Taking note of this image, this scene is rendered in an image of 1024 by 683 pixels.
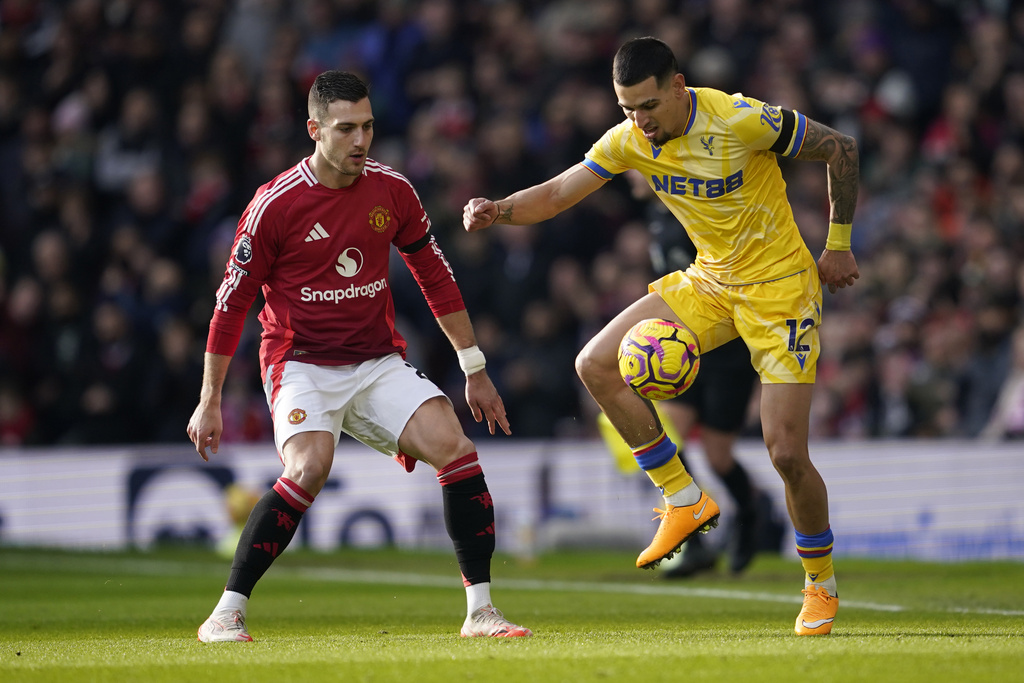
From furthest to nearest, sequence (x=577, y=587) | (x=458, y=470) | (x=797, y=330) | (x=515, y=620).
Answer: (x=577, y=587) < (x=515, y=620) < (x=797, y=330) < (x=458, y=470)

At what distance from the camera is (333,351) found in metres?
6.16

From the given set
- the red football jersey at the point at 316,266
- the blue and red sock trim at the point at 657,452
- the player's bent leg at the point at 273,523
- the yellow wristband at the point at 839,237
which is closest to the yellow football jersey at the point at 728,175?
the yellow wristband at the point at 839,237

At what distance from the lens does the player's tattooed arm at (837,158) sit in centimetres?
617

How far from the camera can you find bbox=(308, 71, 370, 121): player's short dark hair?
19.5 feet

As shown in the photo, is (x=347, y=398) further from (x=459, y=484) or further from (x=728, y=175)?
(x=728, y=175)

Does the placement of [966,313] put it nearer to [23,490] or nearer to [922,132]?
[922,132]

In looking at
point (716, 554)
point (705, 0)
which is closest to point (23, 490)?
point (716, 554)

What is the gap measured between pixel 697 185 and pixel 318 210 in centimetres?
177

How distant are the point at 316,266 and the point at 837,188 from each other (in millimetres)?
2474

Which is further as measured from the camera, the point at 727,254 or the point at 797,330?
the point at 727,254

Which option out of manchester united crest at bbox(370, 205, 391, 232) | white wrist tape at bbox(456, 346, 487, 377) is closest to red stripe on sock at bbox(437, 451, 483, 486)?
white wrist tape at bbox(456, 346, 487, 377)

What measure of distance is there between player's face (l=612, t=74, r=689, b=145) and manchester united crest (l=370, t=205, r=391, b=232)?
3.95ft

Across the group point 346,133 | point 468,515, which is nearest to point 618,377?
point 468,515

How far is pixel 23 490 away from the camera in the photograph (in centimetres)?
1277
